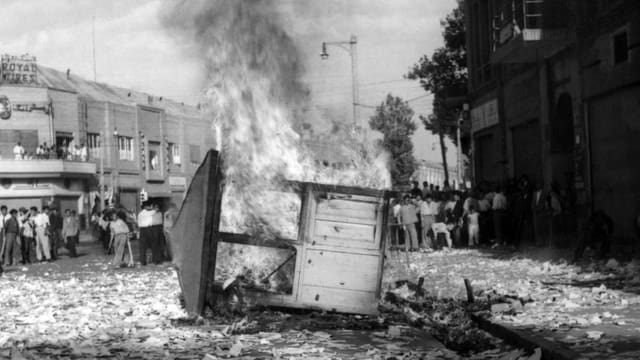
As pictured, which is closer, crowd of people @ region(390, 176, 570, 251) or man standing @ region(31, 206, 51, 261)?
crowd of people @ region(390, 176, 570, 251)

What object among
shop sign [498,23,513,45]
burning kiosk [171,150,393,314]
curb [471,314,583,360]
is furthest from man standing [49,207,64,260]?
curb [471,314,583,360]

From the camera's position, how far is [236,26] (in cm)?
1157

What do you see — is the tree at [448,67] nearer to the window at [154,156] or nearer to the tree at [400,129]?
the tree at [400,129]

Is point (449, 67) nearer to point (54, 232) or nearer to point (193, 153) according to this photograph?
point (54, 232)

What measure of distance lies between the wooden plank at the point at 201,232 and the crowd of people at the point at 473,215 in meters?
11.6

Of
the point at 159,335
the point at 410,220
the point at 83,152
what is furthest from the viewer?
the point at 83,152

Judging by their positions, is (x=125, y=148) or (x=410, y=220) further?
(x=125, y=148)

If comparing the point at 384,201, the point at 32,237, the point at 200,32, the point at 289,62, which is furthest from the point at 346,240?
the point at 32,237

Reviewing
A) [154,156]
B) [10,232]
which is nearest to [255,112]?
[10,232]

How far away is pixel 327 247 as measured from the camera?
35.9 feet

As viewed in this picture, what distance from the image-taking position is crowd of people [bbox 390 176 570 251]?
925 inches

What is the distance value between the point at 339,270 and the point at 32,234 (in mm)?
19321

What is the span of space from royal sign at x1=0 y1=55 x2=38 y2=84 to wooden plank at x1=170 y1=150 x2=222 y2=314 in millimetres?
48002

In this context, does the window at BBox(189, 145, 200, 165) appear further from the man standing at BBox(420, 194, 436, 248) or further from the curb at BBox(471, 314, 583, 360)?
the curb at BBox(471, 314, 583, 360)
